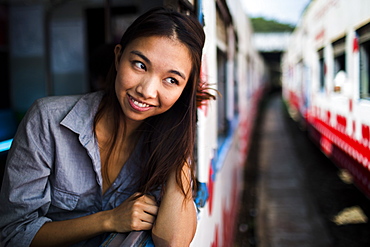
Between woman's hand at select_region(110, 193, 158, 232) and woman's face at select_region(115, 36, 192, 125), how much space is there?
31cm

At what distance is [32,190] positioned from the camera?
122cm

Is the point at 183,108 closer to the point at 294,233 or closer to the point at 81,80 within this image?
the point at 294,233

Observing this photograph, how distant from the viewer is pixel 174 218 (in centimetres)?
130

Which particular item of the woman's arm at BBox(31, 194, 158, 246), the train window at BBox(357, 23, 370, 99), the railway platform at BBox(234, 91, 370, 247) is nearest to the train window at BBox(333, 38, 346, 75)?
the train window at BBox(357, 23, 370, 99)

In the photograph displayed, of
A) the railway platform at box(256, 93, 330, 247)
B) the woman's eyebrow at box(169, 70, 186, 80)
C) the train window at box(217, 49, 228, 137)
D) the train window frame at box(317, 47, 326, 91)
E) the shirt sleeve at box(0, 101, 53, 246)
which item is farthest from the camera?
the train window frame at box(317, 47, 326, 91)

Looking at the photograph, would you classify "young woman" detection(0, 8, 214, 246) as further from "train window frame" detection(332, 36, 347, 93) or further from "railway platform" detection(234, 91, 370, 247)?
"train window frame" detection(332, 36, 347, 93)

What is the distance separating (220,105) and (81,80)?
205cm

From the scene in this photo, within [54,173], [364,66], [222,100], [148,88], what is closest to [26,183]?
[54,173]

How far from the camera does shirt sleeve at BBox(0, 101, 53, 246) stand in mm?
1196

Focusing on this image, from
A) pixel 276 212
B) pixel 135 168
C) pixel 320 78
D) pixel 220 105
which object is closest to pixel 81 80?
pixel 220 105

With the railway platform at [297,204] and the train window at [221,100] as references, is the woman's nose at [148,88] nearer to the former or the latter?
the train window at [221,100]

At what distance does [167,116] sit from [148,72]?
0.88ft

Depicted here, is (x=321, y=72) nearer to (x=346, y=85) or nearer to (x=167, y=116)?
(x=346, y=85)

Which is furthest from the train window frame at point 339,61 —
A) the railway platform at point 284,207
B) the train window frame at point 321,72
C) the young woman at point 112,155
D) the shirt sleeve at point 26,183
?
the shirt sleeve at point 26,183
